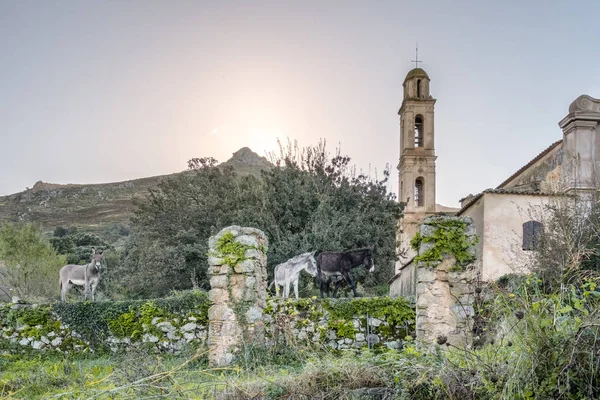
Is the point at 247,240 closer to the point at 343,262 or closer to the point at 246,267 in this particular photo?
the point at 246,267

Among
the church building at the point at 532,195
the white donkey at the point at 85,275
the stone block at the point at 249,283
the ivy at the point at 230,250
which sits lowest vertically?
the white donkey at the point at 85,275

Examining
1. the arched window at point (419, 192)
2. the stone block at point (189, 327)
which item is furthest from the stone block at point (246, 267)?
the arched window at point (419, 192)

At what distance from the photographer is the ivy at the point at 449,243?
8.80 meters

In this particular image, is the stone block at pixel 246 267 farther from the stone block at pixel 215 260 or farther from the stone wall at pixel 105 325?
the stone wall at pixel 105 325

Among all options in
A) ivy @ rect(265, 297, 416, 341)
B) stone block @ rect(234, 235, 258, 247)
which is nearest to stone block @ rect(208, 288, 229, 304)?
stone block @ rect(234, 235, 258, 247)

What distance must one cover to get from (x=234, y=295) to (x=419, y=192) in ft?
85.1

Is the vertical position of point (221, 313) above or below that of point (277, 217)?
below

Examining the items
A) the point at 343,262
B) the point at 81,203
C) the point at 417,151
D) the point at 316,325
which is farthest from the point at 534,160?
the point at 81,203

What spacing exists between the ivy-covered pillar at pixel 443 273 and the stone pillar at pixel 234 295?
119 inches

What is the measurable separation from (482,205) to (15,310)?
16223 mm

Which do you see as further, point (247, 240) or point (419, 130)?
point (419, 130)

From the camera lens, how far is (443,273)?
348 inches

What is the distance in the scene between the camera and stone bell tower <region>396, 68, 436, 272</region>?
32188 millimetres

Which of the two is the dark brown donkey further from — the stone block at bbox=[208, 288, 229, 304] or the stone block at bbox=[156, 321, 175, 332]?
the stone block at bbox=[156, 321, 175, 332]
